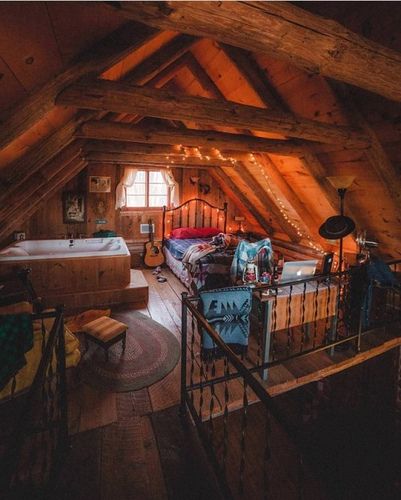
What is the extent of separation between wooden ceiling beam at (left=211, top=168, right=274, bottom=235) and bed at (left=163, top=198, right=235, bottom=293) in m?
0.72

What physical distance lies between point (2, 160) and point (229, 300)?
2.59 metres

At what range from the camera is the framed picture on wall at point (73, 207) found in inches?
274

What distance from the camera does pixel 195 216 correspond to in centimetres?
839

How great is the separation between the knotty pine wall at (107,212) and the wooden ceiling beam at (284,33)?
6.50 meters

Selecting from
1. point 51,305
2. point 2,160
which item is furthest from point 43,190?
point 2,160

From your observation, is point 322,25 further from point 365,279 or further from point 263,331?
point 365,279

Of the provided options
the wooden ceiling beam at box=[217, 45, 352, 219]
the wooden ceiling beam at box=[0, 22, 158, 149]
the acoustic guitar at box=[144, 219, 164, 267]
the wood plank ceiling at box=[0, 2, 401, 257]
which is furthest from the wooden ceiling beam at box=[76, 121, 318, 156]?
the acoustic guitar at box=[144, 219, 164, 267]

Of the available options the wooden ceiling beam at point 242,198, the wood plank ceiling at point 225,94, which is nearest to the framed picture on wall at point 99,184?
the wood plank ceiling at point 225,94

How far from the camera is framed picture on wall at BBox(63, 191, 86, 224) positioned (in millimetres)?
6961

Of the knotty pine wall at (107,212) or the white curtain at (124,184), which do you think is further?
the white curtain at (124,184)

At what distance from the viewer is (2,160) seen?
2732 mm

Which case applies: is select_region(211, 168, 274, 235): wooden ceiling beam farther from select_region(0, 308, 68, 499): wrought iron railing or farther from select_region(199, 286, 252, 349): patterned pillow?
select_region(0, 308, 68, 499): wrought iron railing

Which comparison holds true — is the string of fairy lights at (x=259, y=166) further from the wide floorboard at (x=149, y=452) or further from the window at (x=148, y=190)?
the wide floorboard at (x=149, y=452)

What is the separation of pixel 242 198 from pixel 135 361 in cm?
555
